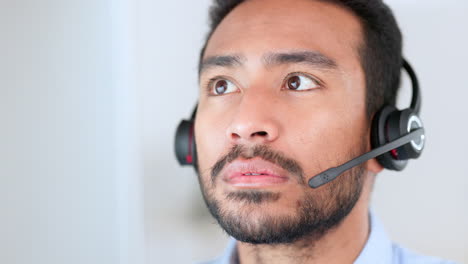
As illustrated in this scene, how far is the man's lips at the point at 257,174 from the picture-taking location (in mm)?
988

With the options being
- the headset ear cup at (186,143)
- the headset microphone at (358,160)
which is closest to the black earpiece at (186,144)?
the headset ear cup at (186,143)

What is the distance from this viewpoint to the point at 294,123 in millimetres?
1028

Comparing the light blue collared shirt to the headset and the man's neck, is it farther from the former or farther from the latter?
the headset

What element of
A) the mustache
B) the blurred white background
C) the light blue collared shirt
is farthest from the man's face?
the blurred white background

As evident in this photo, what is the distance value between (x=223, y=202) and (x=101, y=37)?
76cm

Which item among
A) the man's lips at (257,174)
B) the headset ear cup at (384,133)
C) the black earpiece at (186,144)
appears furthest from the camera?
the black earpiece at (186,144)

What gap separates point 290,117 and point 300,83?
0.30 ft

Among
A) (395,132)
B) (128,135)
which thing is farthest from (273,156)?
(128,135)

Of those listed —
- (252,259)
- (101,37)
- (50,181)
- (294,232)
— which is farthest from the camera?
(101,37)

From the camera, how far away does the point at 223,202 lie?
1057 mm

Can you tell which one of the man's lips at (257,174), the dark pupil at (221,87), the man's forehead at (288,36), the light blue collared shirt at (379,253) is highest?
the man's forehead at (288,36)

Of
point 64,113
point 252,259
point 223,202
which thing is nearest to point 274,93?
point 223,202

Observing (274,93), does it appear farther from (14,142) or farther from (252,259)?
(14,142)

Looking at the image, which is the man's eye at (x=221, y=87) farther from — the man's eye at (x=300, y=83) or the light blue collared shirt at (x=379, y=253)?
the light blue collared shirt at (x=379, y=253)
